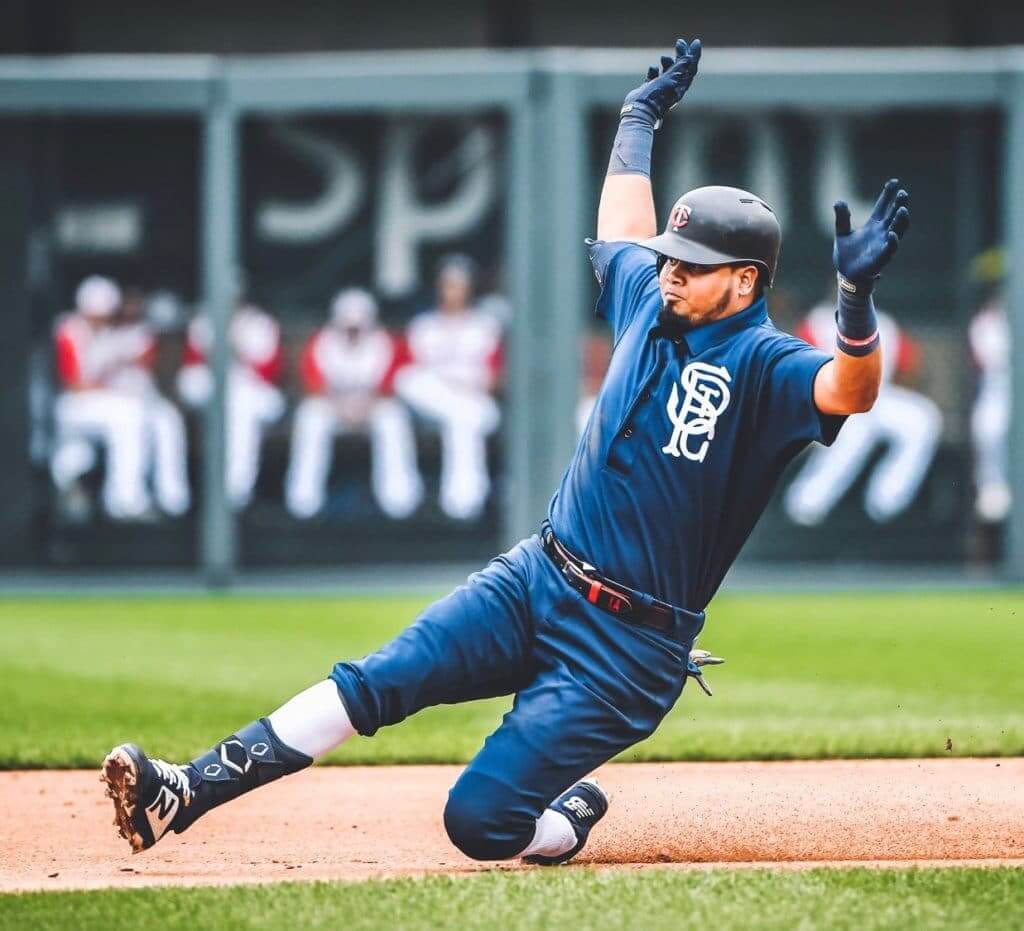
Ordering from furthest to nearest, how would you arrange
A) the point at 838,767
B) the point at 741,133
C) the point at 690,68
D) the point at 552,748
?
the point at 741,133
the point at 838,767
the point at 690,68
the point at 552,748

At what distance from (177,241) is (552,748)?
26.9ft

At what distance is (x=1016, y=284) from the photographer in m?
11.6

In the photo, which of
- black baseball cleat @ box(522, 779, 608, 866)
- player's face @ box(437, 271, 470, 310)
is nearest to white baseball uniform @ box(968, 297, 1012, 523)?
player's face @ box(437, 271, 470, 310)

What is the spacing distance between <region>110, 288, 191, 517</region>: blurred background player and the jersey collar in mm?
7849

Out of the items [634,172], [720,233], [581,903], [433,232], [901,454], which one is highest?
[634,172]

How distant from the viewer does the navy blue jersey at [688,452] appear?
13.6 feet

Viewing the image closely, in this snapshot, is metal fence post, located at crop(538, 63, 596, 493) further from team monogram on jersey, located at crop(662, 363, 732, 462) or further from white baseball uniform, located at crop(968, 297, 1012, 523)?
team monogram on jersey, located at crop(662, 363, 732, 462)

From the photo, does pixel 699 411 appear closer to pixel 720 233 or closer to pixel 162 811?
pixel 720 233

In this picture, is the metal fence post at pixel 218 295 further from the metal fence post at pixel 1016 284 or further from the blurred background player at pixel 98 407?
the metal fence post at pixel 1016 284

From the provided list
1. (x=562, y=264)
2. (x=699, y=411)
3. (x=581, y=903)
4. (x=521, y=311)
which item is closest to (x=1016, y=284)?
(x=562, y=264)

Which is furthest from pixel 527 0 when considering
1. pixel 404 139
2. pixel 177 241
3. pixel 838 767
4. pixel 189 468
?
pixel 838 767

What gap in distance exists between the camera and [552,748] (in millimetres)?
4172

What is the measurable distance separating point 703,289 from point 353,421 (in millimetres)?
7561

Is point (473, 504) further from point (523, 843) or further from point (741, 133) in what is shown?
point (523, 843)
